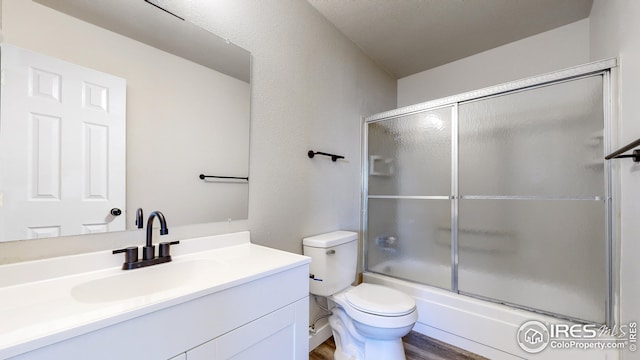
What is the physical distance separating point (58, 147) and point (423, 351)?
2236 mm

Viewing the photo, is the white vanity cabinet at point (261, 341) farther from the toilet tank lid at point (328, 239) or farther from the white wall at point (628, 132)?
the white wall at point (628, 132)

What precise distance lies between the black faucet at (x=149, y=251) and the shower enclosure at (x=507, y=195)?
1.72m

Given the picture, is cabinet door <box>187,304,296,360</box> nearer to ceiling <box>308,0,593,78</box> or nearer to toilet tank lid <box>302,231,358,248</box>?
toilet tank lid <box>302,231,358,248</box>

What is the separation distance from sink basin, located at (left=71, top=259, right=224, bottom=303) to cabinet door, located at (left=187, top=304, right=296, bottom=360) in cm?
20

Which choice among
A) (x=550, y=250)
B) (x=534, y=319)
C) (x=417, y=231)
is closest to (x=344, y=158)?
(x=417, y=231)

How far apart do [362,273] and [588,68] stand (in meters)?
2.07

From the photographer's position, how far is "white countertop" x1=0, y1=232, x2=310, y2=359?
54cm

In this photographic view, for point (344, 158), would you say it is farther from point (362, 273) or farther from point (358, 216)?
point (362, 273)

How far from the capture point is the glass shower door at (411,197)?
1.93 m

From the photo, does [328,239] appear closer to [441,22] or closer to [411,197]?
[411,197]

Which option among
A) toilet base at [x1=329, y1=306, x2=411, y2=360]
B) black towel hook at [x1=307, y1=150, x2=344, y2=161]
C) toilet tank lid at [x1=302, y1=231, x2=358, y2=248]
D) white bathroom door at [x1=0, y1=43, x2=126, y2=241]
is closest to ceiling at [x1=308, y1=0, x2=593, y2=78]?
black towel hook at [x1=307, y1=150, x2=344, y2=161]

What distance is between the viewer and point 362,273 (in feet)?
7.52

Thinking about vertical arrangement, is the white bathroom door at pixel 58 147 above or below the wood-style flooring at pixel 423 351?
above

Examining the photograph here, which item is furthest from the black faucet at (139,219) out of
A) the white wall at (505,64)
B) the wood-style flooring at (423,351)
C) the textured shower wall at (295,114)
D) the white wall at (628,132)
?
the white wall at (505,64)
